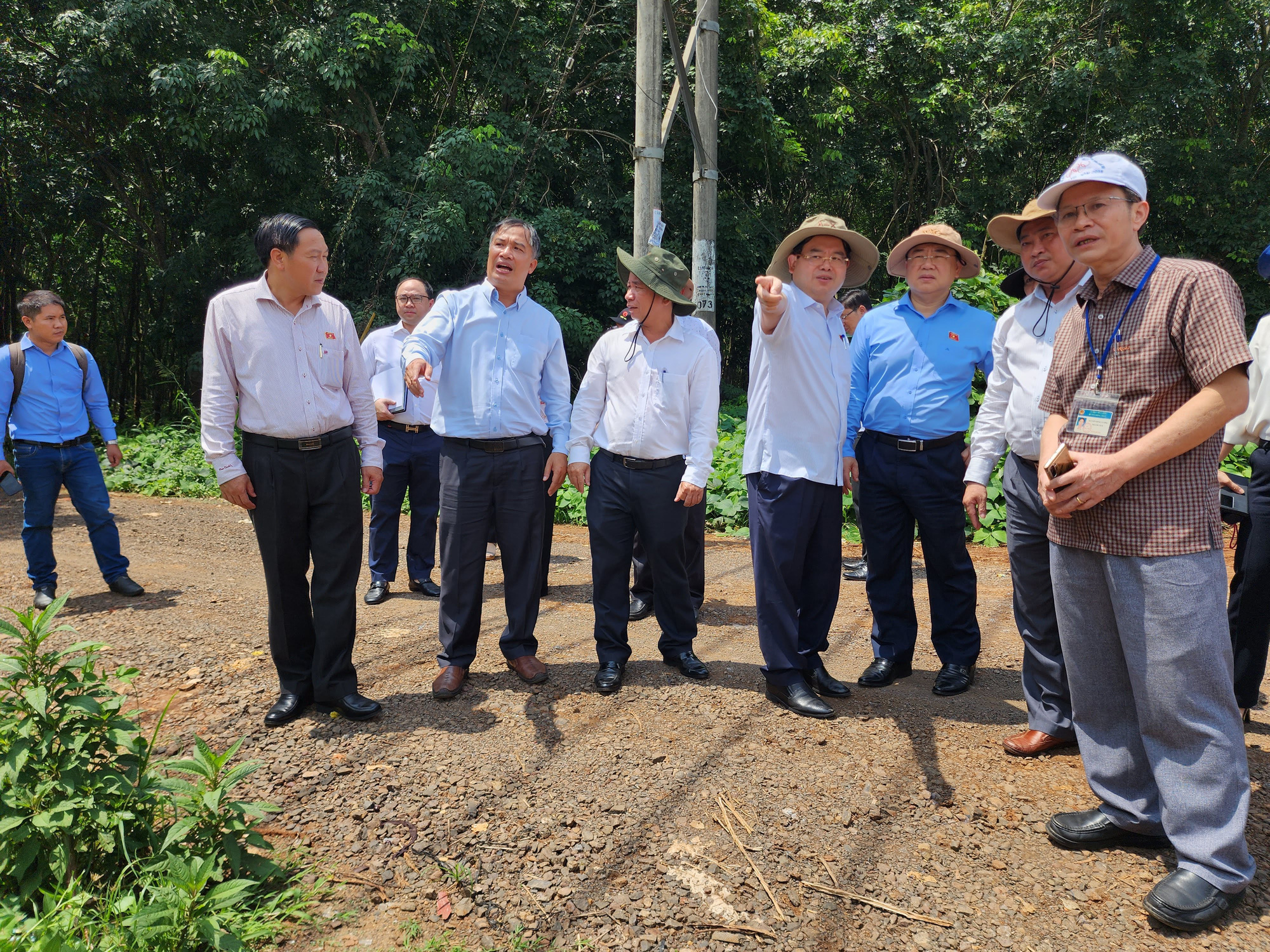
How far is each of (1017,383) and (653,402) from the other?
1.60 metres

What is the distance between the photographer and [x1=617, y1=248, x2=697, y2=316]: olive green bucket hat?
410 centimetres

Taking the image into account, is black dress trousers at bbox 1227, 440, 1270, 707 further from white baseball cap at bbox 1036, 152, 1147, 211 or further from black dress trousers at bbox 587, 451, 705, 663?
black dress trousers at bbox 587, 451, 705, 663

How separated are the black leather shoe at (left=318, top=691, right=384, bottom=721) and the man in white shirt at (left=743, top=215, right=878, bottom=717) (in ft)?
5.78

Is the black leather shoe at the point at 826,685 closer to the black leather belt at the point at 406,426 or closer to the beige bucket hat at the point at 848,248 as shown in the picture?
the beige bucket hat at the point at 848,248

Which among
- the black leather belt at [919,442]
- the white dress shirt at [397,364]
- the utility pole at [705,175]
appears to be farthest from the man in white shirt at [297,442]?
the utility pole at [705,175]

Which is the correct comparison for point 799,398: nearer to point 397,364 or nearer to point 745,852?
point 745,852

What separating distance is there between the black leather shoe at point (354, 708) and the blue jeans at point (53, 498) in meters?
3.07

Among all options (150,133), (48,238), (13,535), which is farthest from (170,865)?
(48,238)

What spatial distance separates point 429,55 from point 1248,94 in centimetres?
1586

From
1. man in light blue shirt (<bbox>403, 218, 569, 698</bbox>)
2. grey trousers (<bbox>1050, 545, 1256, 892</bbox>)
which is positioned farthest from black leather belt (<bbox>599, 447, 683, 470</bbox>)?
grey trousers (<bbox>1050, 545, 1256, 892</bbox>)

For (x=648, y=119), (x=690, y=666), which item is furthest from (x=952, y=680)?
(x=648, y=119)

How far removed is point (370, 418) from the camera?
13.2 ft

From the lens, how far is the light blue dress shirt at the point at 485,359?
408cm

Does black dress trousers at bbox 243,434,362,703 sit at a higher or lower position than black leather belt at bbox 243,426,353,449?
lower
